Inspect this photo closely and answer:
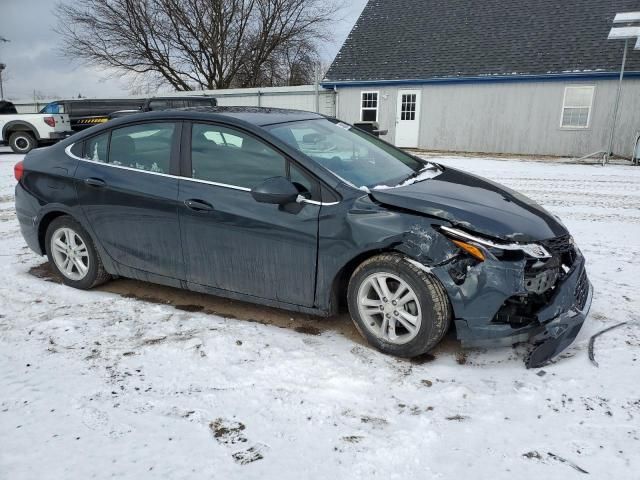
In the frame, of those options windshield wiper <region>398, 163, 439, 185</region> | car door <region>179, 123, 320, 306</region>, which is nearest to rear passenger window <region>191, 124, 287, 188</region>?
car door <region>179, 123, 320, 306</region>

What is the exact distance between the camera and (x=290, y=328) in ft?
11.6

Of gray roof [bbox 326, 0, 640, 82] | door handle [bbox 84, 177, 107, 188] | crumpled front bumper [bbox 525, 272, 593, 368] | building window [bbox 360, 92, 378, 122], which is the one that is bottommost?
crumpled front bumper [bbox 525, 272, 593, 368]

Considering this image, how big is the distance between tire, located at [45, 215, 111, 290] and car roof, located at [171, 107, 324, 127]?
4.29ft

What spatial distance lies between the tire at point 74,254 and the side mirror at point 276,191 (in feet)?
5.88

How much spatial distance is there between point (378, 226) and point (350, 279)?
0.40 m

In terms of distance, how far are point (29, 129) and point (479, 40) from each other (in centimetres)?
1566

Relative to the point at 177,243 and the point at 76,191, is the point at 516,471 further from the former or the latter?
the point at 76,191

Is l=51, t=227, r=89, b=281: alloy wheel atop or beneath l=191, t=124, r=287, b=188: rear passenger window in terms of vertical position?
beneath

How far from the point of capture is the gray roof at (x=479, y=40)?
16484 mm

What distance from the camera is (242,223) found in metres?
3.36

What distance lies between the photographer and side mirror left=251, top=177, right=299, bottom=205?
3.12 meters

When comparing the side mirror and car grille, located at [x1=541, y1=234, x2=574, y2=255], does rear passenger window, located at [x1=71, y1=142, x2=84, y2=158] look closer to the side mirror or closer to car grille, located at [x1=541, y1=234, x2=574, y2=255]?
the side mirror

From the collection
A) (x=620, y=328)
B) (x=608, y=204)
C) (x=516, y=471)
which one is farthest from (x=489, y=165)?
(x=516, y=471)

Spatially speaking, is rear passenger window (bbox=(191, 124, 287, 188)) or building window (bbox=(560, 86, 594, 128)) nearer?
rear passenger window (bbox=(191, 124, 287, 188))
